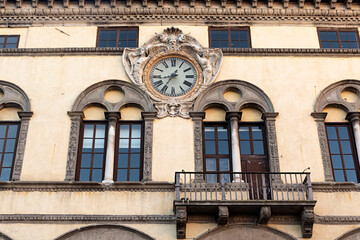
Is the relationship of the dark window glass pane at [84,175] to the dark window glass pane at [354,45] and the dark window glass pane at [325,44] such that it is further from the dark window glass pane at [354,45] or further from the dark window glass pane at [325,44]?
the dark window glass pane at [354,45]

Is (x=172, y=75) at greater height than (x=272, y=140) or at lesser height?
greater

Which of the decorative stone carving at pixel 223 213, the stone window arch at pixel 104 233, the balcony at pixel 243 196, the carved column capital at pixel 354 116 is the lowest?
the stone window arch at pixel 104 233

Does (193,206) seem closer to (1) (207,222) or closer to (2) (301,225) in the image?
(1) (207,222)

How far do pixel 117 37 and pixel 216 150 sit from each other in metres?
5.76

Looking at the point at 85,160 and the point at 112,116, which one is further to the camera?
the point at 112,116

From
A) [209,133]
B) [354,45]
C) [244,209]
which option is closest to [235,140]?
[209,133]

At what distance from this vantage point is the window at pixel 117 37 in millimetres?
20031

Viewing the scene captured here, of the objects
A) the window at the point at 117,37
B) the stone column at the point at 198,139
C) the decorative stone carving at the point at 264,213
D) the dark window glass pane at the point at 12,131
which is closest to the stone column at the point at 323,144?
the decorative stone carving at the point at 264,213

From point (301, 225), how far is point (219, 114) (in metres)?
4.72

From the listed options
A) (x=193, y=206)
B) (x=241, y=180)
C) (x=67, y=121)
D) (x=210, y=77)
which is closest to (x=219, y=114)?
(x=210, y=77)

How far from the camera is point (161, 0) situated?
808 inches

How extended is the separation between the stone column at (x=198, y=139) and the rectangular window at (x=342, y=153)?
430 centimetres

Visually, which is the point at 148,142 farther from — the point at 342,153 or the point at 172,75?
the point at 342,153

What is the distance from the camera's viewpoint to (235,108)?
1850 cm
